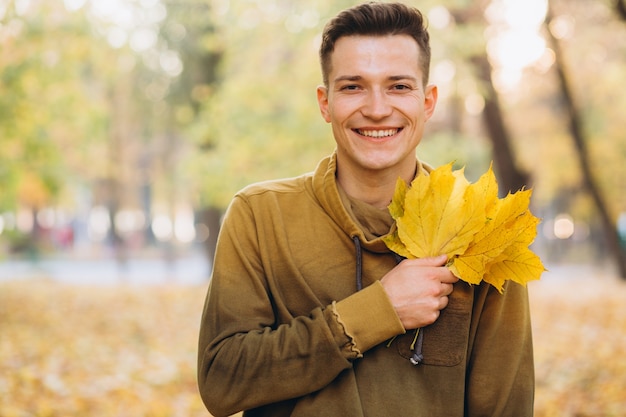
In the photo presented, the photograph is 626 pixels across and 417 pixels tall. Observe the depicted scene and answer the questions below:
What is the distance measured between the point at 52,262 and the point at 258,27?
71.4 ft

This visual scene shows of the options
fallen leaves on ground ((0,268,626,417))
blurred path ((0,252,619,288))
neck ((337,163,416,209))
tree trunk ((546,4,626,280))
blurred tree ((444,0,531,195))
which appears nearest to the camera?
neck ((337,163,416,209))

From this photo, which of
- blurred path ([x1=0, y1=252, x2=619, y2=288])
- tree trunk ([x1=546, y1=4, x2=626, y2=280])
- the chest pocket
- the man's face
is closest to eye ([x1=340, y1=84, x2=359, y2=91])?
the man's face

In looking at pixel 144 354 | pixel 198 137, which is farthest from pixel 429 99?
pixel 198 137

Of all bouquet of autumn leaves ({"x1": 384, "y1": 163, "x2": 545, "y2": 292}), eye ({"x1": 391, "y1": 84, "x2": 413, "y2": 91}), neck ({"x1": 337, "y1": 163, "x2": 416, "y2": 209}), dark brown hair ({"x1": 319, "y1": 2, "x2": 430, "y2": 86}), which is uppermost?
dark brown hair ({"x1": 319, "y1": 2, "x2": 430, "y2": 86})

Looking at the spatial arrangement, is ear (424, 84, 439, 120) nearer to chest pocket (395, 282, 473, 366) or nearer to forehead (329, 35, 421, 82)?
forehead (329, 35, 421, 82)

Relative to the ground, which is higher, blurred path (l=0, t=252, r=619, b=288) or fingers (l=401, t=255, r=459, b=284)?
fingers (l=401, t=255, r=459, b=284)

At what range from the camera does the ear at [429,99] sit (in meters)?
2.44

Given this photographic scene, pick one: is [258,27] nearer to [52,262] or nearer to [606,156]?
[606,156]

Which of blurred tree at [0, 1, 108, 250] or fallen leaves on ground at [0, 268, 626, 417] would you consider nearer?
fallen leaves on ground at [0, 268, 626, 417]

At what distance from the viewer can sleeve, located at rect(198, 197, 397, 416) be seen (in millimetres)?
2109

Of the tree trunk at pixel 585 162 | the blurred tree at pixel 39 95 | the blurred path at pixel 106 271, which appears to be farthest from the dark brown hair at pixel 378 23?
the blurred path at pixel 106 271

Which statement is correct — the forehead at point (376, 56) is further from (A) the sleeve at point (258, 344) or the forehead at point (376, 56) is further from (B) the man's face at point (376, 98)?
(A) the sleeve at point (258, 344)

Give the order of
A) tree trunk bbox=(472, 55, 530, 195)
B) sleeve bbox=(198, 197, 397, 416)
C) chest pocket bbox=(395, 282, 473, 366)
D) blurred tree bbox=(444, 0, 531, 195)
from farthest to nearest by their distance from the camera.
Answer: tree trunk bbox=(472, 55, 530, 195), blurred tree bbox=(444, 0, 531, 195), chest pocket bbox=(395, 282, 473, 366), sleeve bbox=(198, 197, 397, 416)

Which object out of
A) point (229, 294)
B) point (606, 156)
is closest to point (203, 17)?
point (229, 294)
